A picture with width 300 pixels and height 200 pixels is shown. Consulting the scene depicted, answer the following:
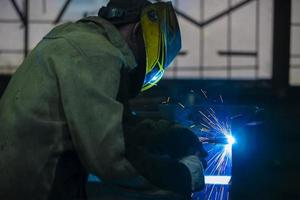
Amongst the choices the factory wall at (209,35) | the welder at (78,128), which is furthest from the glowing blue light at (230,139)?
the factory wall at (209,35)

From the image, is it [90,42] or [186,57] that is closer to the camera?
[90,42]

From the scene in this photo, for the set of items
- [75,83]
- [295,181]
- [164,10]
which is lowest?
[295,181]

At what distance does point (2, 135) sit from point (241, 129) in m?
0.95

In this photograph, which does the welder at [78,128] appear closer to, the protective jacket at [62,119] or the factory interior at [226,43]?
the protective jacket at [62,119]

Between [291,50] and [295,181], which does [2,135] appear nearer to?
[295,181]

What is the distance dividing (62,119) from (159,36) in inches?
19.5

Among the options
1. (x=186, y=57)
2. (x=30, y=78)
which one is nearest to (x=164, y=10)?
(x=30, y=78)

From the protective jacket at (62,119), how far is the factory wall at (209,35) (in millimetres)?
4975

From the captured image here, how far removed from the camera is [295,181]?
5.25 meters

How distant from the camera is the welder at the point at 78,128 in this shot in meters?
2.07

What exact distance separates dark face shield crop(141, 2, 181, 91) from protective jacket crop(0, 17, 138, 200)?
7.3 inches

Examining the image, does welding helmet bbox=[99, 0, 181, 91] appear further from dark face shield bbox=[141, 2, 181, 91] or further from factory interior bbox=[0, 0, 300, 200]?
factory interior bbox=[0, 0, 300, 200]

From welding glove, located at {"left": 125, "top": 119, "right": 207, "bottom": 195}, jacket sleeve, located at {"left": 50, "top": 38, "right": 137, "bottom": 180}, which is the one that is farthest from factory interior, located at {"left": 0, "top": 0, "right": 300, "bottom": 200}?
jacket sleeve, located at {"left": 50, "top": 38, "right": 137, "bottom": 180}

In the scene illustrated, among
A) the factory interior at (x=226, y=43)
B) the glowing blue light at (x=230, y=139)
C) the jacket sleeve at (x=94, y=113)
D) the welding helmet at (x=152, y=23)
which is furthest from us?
the factory interior at (x=226, y=43)
